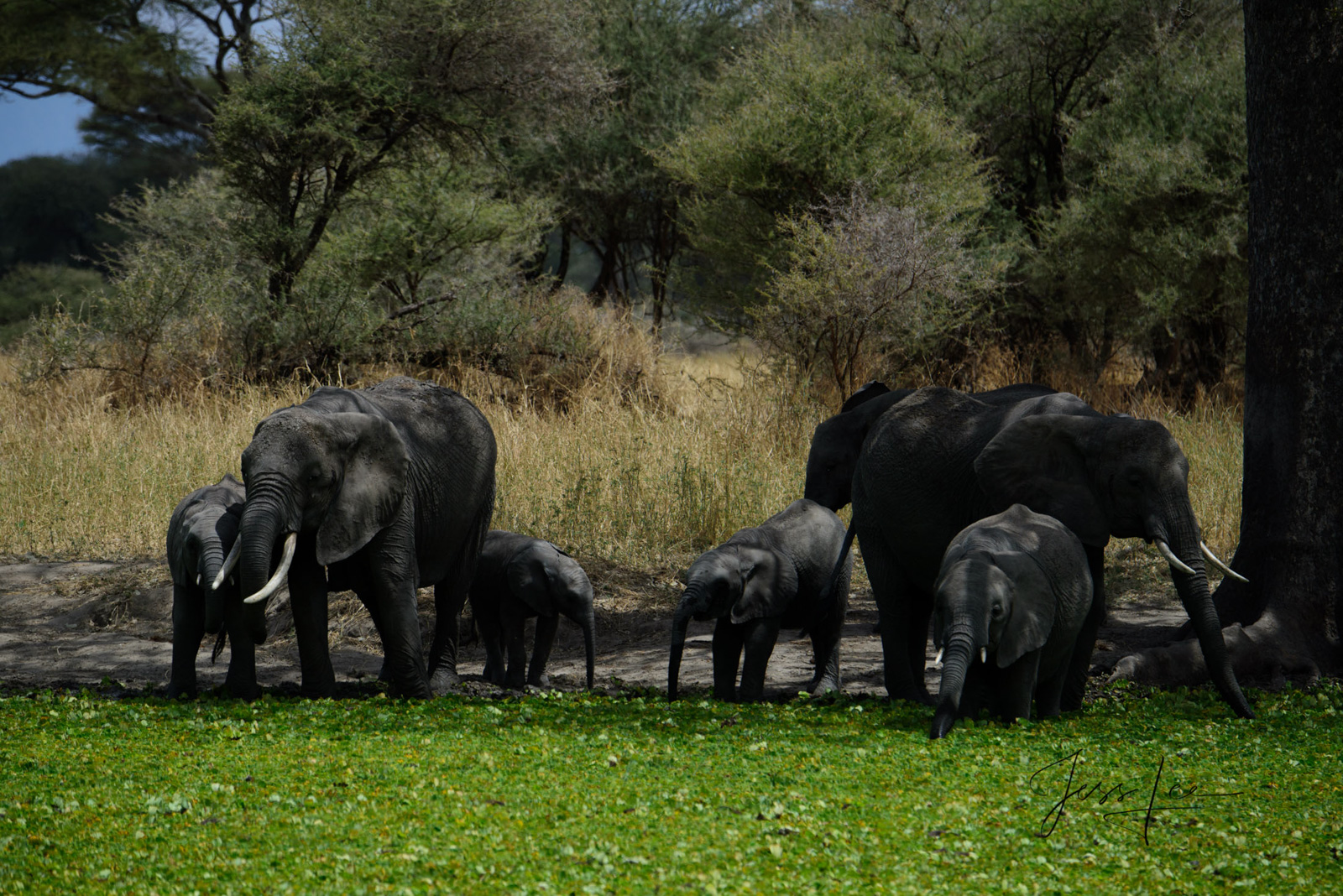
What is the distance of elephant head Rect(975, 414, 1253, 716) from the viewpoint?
5879 mm

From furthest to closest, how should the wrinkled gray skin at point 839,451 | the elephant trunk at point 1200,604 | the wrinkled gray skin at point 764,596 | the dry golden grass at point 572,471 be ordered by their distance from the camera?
the dry golden grass at point 572,471 < the wrinkled gray skin at point 839,451 < the wrinkled gray skin at point 764,596 < the elephant trunk at point 1200,604

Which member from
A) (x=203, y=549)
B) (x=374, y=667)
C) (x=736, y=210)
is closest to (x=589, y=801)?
(x=203, y=549)

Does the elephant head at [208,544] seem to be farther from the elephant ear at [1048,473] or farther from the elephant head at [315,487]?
the elephant ear at [1048,473]

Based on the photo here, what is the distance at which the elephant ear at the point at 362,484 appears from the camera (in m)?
6.17

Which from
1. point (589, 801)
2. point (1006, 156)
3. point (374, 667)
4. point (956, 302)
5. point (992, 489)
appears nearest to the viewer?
point (589, 801)

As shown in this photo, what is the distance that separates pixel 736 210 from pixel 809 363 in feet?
13.1

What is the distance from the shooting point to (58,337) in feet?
53.7

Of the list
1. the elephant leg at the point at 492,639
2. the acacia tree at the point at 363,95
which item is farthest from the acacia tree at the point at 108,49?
the elephant leg at the point at 492,639

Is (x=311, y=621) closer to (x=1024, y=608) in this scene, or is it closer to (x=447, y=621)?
(x=447, y=621)

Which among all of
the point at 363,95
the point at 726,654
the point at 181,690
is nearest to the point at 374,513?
the point at 181,690

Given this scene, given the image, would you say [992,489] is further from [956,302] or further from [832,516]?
[956,302]

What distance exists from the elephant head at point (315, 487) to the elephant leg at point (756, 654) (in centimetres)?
198

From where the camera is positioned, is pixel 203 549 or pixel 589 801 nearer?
pixel 589 801
